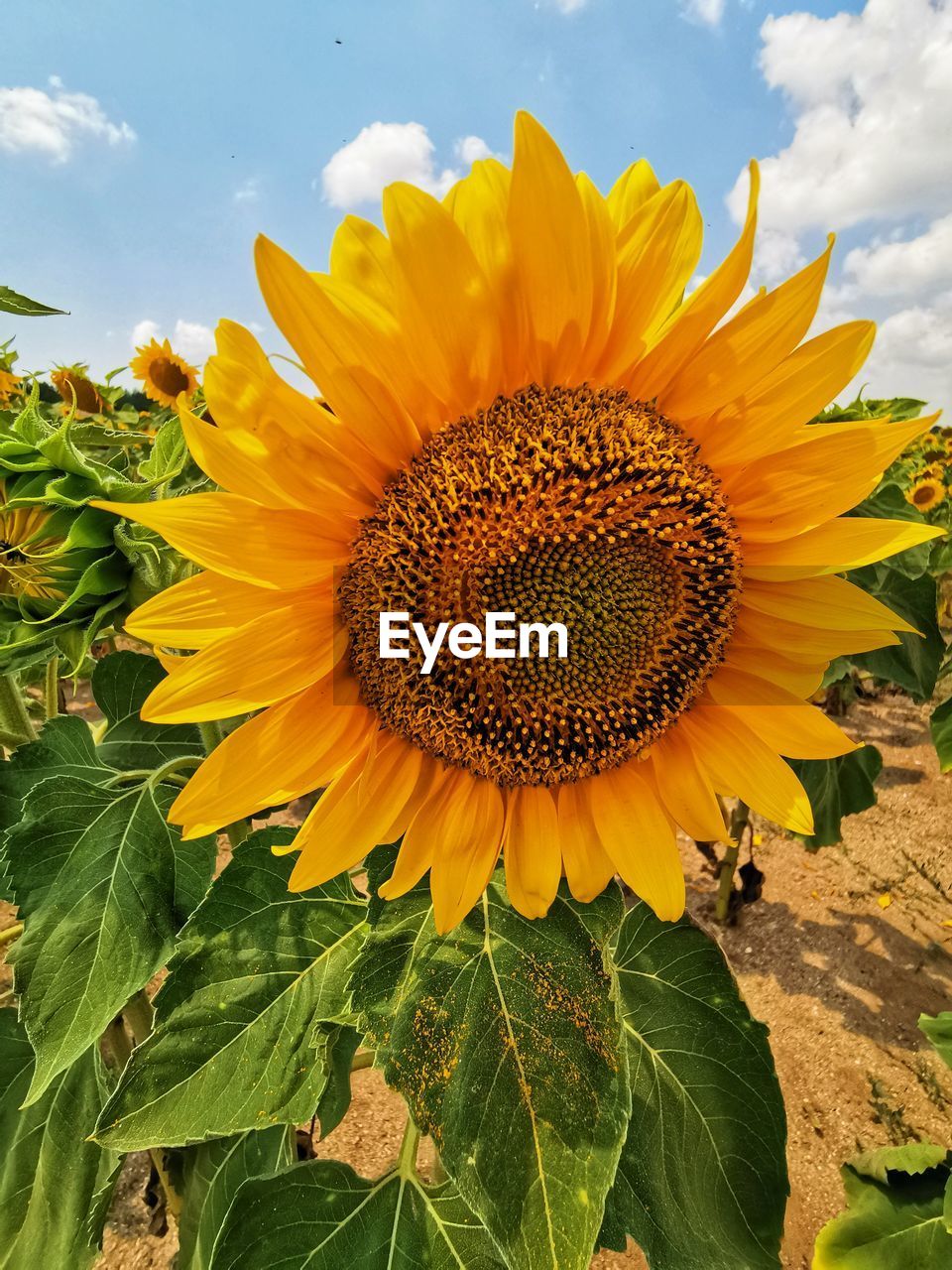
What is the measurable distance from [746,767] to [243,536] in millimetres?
757

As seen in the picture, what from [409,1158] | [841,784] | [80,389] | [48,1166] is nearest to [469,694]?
[409,1158]

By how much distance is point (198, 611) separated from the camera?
0.93 meters

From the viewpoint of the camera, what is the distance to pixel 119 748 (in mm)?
1652

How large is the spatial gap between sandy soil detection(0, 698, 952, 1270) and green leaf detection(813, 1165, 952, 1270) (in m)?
0.41

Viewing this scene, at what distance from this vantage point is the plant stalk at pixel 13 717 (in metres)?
1.65

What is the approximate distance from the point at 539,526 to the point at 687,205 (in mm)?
407

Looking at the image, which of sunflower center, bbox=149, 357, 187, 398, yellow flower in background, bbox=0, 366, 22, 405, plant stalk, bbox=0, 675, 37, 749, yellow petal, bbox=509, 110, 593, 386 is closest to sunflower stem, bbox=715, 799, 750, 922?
plant stalk, bbox=0, 675, 37, 749

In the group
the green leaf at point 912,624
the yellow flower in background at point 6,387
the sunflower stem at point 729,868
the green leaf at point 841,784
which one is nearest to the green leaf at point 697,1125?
the green leaf at point 912,624

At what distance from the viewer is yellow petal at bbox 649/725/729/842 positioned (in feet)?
3.65

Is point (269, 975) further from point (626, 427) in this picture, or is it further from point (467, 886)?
point (626, 427)

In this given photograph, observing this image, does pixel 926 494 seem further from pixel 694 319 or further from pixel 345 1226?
pixel 345 1226

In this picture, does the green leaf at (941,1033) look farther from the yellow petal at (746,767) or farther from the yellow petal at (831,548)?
the yellow petal at (831,548)

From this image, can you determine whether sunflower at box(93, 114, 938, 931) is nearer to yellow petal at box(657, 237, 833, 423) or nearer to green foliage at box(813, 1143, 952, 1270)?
yellow petal at box(657, 237, 833, 423)

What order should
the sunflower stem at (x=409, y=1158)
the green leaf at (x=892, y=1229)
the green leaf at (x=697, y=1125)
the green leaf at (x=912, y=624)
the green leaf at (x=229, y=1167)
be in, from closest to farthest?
the green leaf at (x=697, y=1125)
the sunflower stem at (x=409, y=1158)
the green leaf at (x=229, y=1167)
the green leaf at (x=892, y=1229)
the green leaf at (x=912, y=624)
